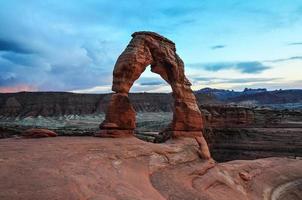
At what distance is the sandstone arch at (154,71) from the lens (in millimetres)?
17375

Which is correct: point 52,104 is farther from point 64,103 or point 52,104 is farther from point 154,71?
point 154,71

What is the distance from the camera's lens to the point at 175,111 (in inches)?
778

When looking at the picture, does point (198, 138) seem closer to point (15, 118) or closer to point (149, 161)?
point (149, 161)

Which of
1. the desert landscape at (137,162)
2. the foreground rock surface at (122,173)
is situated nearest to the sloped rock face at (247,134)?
the desert landscape at (137,162)

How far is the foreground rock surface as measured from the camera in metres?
8.76

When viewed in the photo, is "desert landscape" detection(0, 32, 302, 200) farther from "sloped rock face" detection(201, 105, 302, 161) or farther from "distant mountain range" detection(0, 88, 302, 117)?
"distant mountain range" detection(0, 88, 302, 117)

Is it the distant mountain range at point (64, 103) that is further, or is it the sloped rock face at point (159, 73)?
the distant mountain range at point (64, 103)

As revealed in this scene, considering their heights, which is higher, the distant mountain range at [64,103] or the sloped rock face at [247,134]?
the distant mountain range at [64,103]

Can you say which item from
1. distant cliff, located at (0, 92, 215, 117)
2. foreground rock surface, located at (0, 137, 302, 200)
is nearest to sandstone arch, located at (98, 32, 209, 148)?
foreground rock surface, located at (0, 137, 302, 200)

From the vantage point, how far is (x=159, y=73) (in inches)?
790

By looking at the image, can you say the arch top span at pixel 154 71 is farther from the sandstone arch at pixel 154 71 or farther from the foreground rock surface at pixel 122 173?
the foreground rock surface at pixel 122 173

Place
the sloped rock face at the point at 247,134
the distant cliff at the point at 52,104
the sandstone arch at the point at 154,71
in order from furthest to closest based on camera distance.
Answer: the distant cliff at the point at 52,104, the sloped rock face at the point at 247,134, the sandstone arch at the point at 154,71

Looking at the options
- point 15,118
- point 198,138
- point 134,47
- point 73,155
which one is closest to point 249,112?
point 198,138

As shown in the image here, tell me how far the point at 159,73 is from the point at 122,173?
932 centimetres
